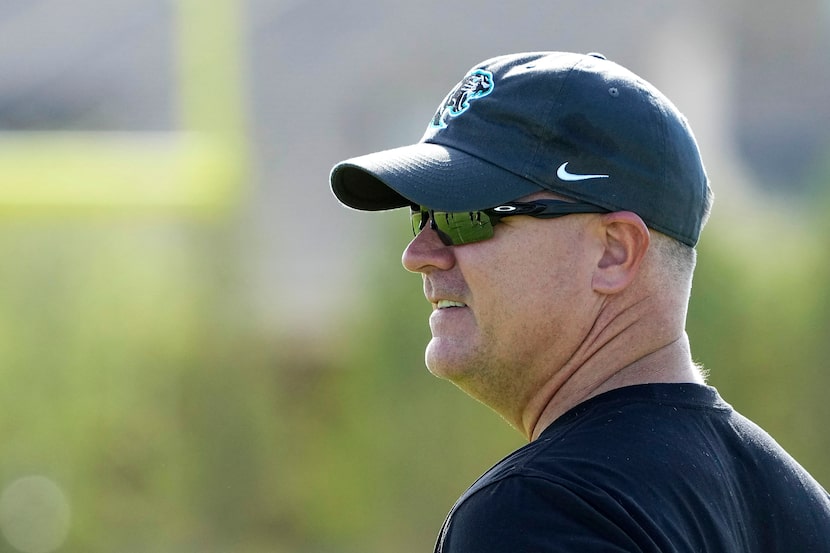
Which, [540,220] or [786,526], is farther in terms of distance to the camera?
[540,220]

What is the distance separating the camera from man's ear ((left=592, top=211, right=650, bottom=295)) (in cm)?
162

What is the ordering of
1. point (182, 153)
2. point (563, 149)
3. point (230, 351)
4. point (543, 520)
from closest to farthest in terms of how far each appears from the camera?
1. point (543, 520)
2. point (563, 149)
3. point (230, 351)
4. point (182, 153)

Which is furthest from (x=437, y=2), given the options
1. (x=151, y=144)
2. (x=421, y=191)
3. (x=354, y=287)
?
(x=421, y=191)

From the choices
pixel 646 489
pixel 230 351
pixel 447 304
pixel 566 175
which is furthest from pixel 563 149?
pixel 230 351

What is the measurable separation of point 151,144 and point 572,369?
5565mm

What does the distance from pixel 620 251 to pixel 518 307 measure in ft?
0.59

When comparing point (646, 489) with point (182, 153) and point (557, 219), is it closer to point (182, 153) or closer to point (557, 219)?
point (557, 219)

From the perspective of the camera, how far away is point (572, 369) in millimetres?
1657

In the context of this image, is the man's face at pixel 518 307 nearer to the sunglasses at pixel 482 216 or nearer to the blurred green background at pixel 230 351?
the sunglasses at pixel 482 216

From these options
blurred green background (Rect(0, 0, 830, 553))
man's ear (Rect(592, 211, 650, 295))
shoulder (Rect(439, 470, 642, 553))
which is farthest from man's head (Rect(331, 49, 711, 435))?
blurred green background (Rect(0, 0, 830, 553))

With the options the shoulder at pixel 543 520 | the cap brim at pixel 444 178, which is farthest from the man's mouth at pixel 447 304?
the shoulder at pixel 543 520

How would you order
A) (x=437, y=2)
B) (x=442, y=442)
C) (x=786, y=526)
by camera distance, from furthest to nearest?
(x=437, y=2) → (x=442, y=442) → (x=786, y=526)

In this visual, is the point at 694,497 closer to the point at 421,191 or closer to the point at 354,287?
the point at 421,191

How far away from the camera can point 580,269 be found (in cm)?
166
